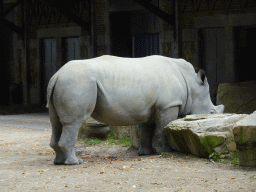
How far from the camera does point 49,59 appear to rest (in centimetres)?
2086

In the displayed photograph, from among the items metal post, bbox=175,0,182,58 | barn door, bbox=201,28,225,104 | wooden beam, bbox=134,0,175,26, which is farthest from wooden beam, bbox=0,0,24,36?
barn door, bbox=201,28,225,104

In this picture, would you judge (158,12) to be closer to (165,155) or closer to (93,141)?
(93,141)

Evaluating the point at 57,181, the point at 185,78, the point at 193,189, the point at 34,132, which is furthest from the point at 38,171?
the point at 34,132

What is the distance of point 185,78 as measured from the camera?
8.02 metres

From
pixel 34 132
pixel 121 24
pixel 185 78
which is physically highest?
pixel 121 24

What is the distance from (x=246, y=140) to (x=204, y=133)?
80 cm

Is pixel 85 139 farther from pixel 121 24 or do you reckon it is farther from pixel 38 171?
pixel 121 24

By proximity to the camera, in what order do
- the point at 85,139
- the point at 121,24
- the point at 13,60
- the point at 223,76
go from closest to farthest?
the point at 85,139
the point at 223,76
the point at 121,24
the point at 13,60

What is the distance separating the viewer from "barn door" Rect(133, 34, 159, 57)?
57.3 feet

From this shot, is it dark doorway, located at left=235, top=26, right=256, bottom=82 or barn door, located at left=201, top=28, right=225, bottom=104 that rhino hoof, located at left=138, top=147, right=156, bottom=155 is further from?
barn door, located at left=201, top=28, right=225, bottom=104

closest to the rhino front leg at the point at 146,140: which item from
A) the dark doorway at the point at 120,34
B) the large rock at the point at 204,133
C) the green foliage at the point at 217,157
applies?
the large rock at the point at 204,133

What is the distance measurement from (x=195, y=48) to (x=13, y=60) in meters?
9.71

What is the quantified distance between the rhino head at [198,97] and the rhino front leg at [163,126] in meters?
0.41

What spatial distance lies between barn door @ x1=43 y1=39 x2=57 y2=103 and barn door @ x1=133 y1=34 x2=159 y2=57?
4.00 metres
